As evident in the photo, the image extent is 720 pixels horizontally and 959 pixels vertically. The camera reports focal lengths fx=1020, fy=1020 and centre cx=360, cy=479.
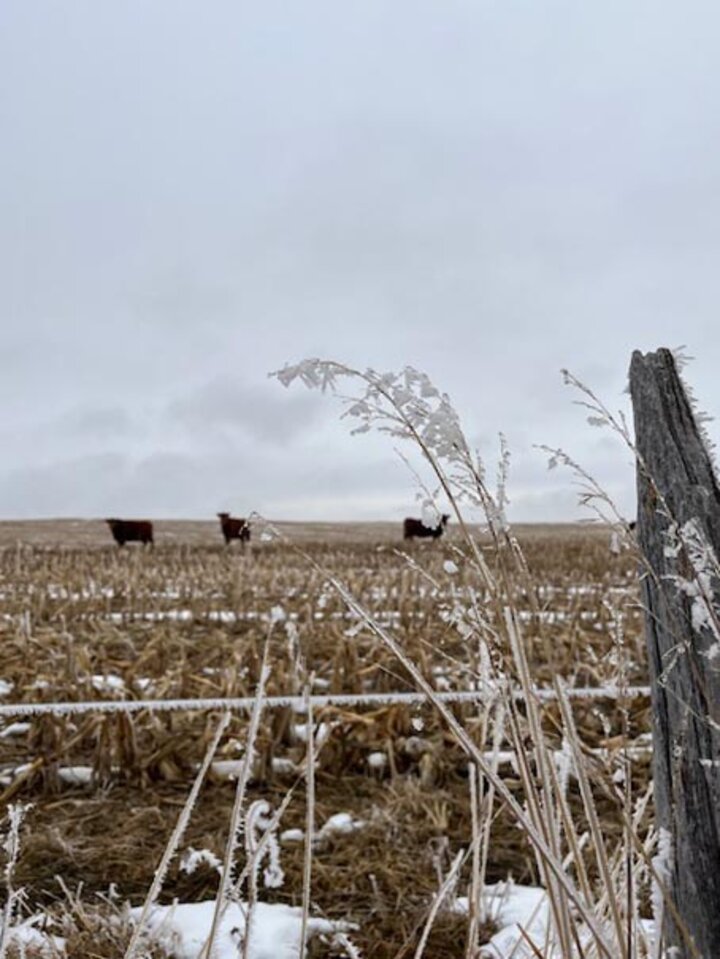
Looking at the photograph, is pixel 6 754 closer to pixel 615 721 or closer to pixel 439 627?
pixel 615 721

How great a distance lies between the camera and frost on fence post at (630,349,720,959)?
1.38 metres

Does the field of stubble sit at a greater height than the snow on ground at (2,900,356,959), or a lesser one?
greater

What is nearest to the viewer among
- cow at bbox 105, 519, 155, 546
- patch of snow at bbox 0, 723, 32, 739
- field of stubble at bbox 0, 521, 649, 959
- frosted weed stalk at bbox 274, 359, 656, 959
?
frosted weed stalk at bbox 274, 359, 656, 959

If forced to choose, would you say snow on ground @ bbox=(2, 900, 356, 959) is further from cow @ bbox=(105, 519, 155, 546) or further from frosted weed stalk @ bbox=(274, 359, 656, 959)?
cow @ bbox=(105, 519, 155, 546)

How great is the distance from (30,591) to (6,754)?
24.4 ft

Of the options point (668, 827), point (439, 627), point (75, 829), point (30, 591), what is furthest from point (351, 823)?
point (30, 591)

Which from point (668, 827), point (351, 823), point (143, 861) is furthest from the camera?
point (351, 823)

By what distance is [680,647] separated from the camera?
1.29m

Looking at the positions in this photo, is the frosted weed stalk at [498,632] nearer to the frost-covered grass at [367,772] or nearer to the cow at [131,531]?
the frost-covered grass at [367,772]

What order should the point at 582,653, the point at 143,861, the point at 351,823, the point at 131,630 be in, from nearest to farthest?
the point at 143,861, the point at 351,823, the point at 582,653, the point at 131,630

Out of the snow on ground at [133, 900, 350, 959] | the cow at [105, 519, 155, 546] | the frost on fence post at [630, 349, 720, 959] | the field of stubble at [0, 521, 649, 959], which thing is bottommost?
the snow on ground at [133, 900, 350, 959]

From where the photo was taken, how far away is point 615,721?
20.1 ft

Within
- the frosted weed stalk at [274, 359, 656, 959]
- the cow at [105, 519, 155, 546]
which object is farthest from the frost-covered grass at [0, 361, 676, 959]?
the cow at [105, 519, 155, 546]

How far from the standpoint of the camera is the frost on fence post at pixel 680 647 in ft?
4.54
